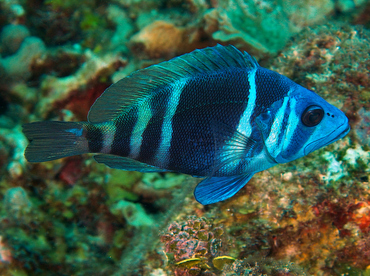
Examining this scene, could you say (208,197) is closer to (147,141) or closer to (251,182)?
(147,141)

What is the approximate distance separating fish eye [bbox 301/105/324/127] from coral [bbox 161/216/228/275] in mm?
1419

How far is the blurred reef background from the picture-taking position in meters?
2.51

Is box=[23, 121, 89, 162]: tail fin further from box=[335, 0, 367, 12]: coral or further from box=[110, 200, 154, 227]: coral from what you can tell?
box=[335, 0, 367, 12]: coral

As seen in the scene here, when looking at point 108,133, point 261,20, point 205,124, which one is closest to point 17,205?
point 108,133

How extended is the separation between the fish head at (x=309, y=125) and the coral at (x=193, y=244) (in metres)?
1.23

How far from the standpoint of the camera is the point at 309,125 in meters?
1.62

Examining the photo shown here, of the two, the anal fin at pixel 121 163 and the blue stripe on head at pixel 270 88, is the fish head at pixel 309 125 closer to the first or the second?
the blue stripe on head at pixel 270 88

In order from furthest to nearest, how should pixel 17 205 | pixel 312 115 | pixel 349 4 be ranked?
pixel 349 4, pixel 17 205, pixel 312 115

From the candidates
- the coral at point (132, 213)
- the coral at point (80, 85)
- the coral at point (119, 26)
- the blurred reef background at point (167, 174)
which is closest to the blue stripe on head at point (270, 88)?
the blurred reef background at point (167, 174)

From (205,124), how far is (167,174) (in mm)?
2476

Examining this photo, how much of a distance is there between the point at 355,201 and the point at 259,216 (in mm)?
978

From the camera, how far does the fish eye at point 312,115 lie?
1595 millimetres

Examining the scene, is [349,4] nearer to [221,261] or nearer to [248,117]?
[248,117]

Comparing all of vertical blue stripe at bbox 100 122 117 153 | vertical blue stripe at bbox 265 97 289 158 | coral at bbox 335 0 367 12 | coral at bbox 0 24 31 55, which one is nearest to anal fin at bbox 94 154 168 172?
vertical blue stripe at bbox 100 122 117 153
